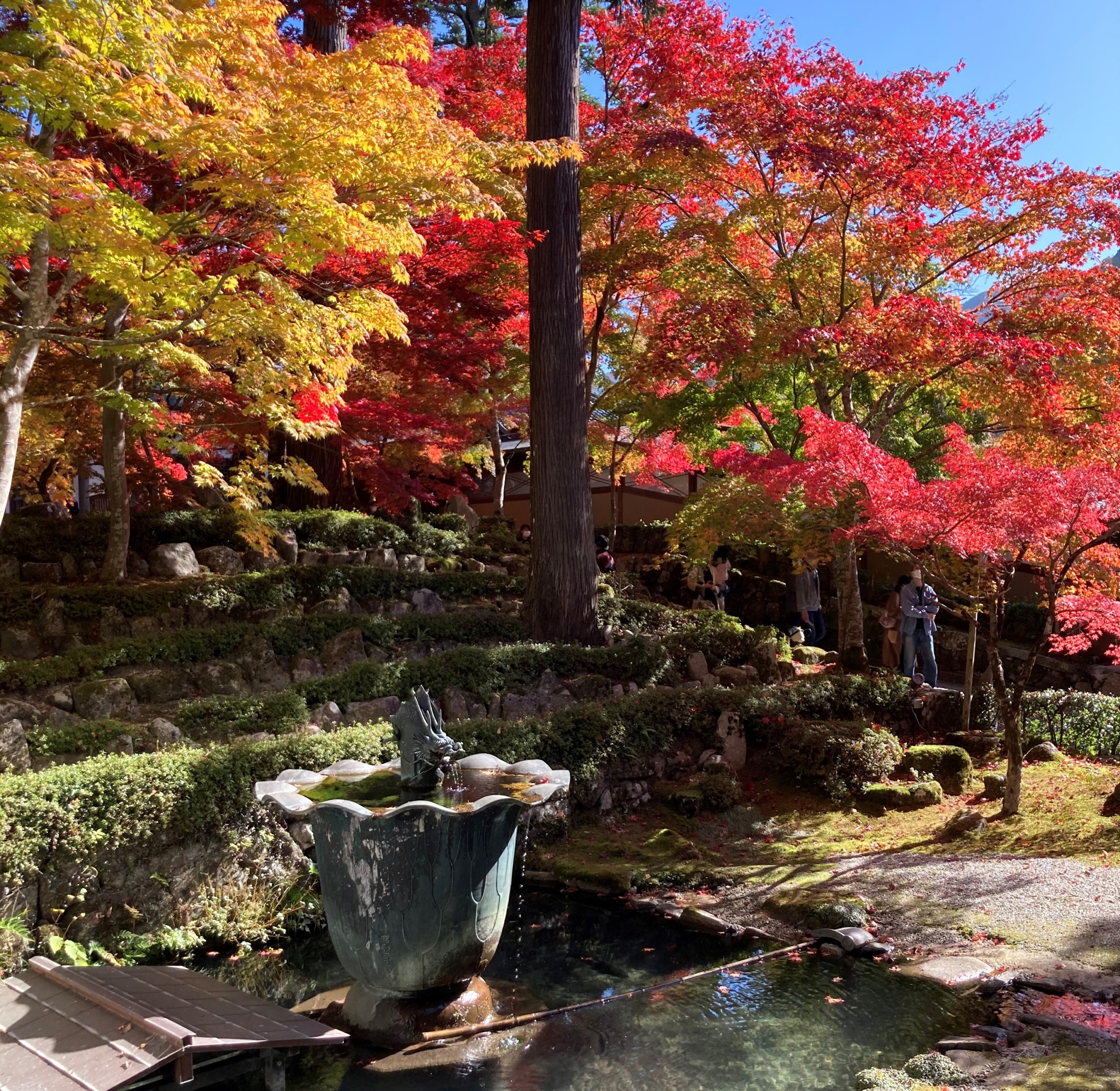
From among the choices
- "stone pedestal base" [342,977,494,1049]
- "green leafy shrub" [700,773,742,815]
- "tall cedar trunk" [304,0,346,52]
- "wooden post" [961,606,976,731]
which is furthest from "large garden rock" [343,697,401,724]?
"tall cedar trunk" [304,0,346,52]

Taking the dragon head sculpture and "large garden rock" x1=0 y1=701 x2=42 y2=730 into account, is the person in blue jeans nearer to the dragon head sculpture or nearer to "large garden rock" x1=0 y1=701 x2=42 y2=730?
the dragon head sculpture

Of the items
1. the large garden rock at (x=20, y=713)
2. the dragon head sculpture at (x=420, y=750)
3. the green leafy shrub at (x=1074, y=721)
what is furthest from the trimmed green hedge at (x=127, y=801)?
the green leafy shrub at (x=1074, y=721)

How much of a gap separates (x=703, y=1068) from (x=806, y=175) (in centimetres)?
1138

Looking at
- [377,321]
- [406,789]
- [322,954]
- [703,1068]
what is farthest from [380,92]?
[703,1068]

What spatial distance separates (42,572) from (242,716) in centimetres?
537

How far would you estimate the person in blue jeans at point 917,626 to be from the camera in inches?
486

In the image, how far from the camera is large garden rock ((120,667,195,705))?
395 inches

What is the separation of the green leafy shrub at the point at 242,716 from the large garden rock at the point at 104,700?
2.64ft

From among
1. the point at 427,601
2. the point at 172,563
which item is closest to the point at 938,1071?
the point at 427,601

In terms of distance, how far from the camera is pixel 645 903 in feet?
24.6

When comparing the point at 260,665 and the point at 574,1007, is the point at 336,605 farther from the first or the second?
the point at 574,1007

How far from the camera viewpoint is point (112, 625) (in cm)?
1150

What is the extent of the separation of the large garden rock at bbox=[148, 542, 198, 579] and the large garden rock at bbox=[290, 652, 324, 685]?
2.44 meters

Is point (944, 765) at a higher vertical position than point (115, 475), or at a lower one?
lower
